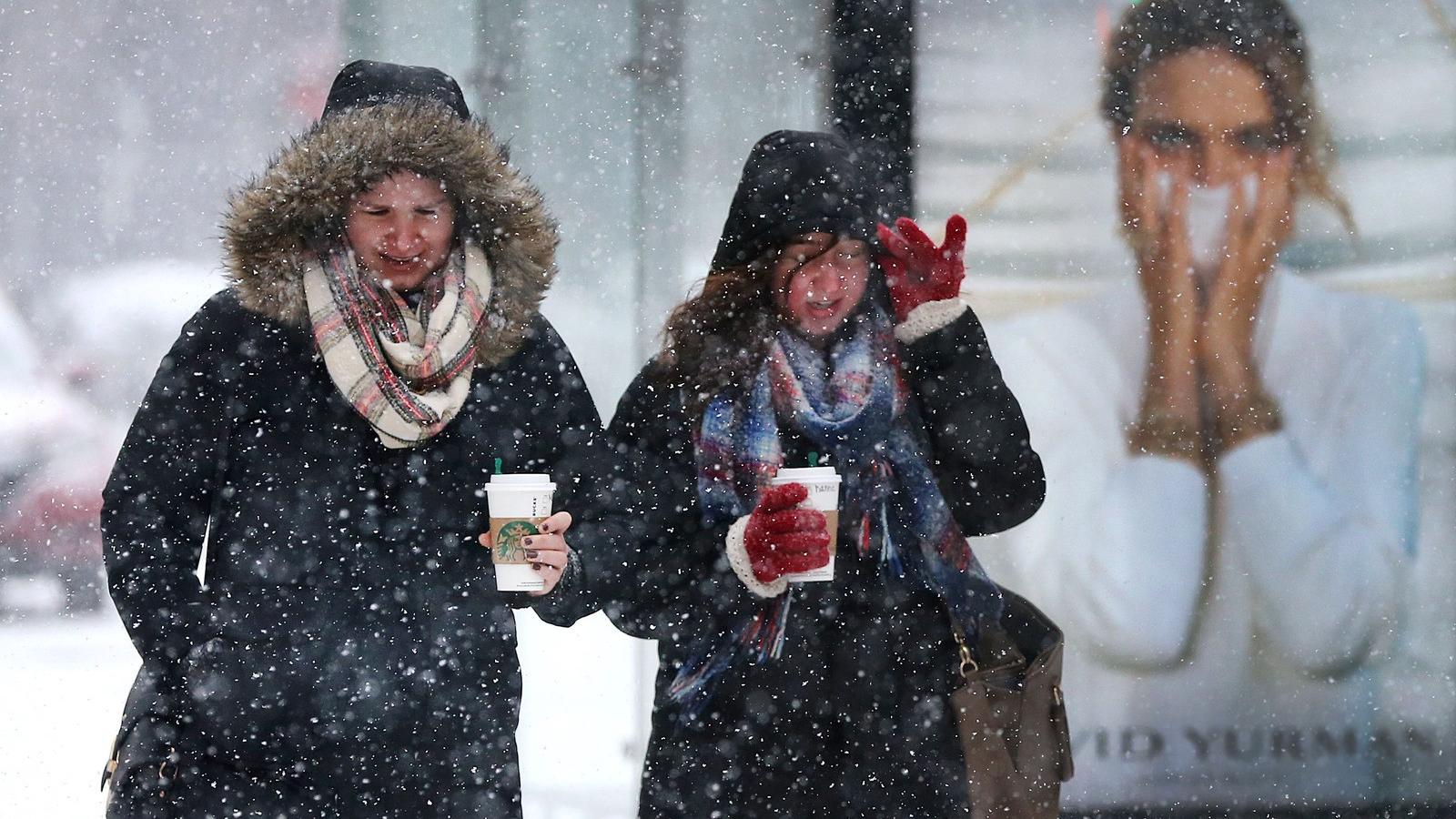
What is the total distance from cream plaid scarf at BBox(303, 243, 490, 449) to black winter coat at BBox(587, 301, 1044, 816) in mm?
431

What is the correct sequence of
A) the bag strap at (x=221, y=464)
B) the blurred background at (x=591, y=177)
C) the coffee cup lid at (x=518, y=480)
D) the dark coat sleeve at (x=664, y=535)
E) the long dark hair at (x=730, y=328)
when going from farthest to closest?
the blurred background at (x=591, y=177) < the long dark hair at (x=730, y=328) < the dark coat sleeve at (x=664, y=535) < the bag strap at (x=221, y=464) < the coffee cup lid at (x=518, y=480)

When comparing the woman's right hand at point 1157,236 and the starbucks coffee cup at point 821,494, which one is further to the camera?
the woman's right hand at point 1157,236

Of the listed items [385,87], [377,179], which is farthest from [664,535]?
[385,87]

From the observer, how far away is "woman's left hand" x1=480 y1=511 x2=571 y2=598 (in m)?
2.45

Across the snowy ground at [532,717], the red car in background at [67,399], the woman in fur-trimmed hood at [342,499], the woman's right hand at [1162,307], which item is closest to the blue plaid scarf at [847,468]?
the woman in fur-trimmed hood at [342,499]

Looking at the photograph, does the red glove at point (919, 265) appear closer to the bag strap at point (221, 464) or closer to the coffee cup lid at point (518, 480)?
the coffee cup lid at point (518, 480)

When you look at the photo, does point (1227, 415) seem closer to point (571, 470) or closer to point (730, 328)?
point (730, 328)

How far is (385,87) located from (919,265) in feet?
3.56

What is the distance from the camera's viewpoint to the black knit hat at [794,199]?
287 cm

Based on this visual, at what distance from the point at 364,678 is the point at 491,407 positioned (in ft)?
1.77

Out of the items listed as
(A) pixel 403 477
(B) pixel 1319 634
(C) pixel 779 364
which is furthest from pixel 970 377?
(B) pixel 1319 634

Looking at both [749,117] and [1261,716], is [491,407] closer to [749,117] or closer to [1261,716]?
[749,117]

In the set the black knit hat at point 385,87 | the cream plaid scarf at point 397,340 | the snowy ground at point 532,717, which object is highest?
the black knit hat at point 385,87

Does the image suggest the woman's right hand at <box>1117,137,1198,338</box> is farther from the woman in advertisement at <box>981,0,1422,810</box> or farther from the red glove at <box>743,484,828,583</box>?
the red glove at <box>743,484,828,583</box>
